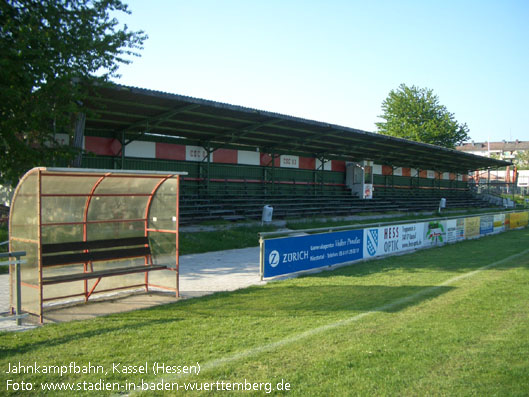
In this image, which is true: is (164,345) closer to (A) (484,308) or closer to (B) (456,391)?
(B) (456,391)

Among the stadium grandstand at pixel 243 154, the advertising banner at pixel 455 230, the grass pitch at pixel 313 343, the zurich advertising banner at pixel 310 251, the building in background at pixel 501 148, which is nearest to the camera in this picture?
the grass pitch at pixel 313 343

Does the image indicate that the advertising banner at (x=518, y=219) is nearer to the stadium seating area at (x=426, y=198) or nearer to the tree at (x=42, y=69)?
the stadium seating area at (x=426, y=198)

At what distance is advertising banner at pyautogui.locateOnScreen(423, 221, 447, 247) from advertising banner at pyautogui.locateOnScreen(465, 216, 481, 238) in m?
2.69

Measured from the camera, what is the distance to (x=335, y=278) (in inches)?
423

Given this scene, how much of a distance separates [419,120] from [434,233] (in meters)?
43.2

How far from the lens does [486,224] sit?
23.2 metres

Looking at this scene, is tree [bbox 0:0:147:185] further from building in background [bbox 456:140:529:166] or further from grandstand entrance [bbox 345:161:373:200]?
building in background [bbox 456:140:529:166]

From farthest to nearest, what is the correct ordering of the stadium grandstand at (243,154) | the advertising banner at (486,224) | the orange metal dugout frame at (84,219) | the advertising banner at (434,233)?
the advertising banner at (486,224) < the advertising banner at (434,233) < the stadium grandstand at (243,154) < the orange metal dugout frame at (84,219)

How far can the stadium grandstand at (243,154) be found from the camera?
1688 cm

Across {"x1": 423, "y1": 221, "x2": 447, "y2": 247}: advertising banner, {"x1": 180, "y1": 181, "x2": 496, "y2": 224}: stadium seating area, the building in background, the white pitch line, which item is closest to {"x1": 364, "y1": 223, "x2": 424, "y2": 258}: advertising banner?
{"x1": 423, "y1": 221, "x2": 447, "y2": 247}: advertising banner

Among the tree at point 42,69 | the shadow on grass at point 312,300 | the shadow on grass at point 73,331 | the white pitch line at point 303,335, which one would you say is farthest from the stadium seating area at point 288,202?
the shadow on grass at point 73,331

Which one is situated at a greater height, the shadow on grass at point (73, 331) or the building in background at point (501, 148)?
the building in background at point (501, 148)

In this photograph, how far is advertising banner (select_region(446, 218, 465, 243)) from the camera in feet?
62.4

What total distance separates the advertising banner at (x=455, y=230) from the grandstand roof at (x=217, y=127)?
7.14 metres
